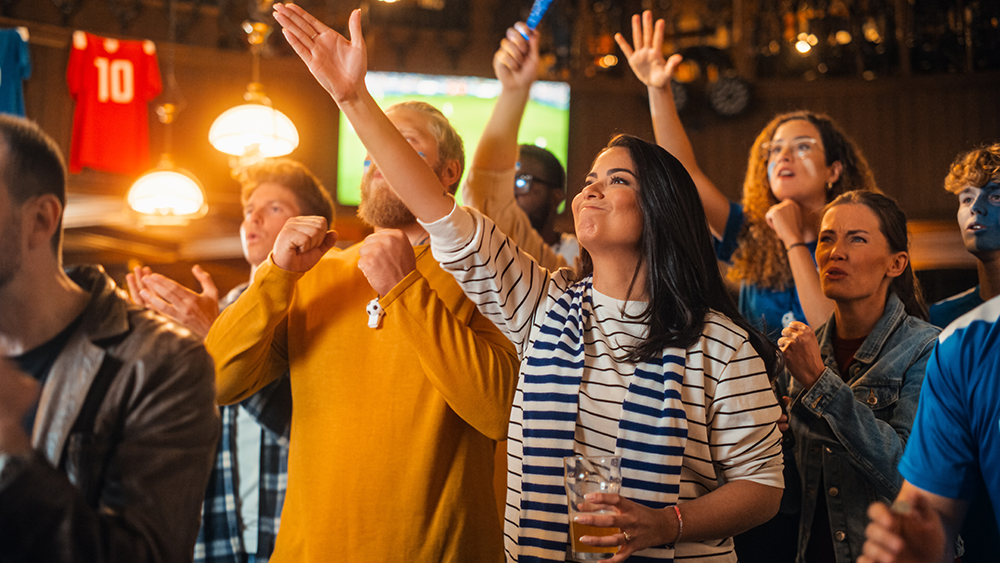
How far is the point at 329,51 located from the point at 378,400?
0.67 metres

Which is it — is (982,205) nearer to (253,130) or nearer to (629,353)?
(629,353)

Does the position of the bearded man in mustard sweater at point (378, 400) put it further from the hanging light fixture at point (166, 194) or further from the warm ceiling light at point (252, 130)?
the hanging light fixture at point (166, 194)

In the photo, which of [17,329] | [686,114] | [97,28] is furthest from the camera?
[686,114]

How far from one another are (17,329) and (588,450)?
0.91 m

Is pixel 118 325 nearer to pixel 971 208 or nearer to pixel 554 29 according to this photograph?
pixel 971 208

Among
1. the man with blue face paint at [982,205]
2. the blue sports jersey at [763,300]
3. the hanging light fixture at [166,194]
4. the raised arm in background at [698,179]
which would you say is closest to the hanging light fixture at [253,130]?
the hanging light fixture at [166,194]

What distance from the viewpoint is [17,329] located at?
86cm

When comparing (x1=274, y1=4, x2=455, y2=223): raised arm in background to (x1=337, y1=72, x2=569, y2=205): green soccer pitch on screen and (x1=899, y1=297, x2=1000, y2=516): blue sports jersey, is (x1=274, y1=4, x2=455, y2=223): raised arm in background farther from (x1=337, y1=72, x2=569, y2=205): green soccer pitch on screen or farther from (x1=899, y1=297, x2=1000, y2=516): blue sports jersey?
(x1=337, y1=72, x2=569, y2=205): green soccer pitch on screen

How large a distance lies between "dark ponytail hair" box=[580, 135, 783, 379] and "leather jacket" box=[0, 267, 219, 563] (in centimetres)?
78

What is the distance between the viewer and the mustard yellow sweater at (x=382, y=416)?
141cm

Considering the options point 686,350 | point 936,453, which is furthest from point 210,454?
point 936,453

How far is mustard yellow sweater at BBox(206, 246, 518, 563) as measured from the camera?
1409 millimetres

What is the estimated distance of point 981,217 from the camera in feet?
5.80

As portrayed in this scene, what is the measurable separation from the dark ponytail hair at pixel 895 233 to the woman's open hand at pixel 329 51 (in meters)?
1.31
